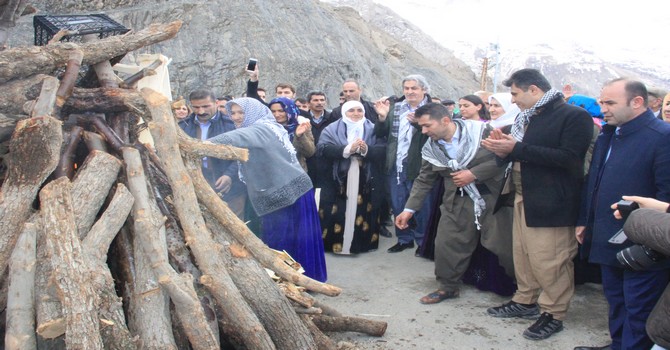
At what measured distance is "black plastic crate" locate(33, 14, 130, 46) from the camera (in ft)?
15.7

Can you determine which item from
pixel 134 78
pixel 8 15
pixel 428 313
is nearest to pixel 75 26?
pixel 8 15

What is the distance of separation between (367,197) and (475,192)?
1.95 meters

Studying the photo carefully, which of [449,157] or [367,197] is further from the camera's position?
[367,197]

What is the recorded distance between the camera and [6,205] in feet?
9.70

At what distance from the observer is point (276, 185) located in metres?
4.98

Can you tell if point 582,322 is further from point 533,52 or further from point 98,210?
point 533,52

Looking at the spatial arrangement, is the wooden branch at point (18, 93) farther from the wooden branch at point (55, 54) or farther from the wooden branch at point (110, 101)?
the wooden branch at point (110, 101)

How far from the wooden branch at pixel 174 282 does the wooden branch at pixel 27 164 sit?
1.67 ft

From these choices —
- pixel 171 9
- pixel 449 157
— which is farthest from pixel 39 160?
pixel 171 9

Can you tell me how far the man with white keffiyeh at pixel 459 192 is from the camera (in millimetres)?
4906

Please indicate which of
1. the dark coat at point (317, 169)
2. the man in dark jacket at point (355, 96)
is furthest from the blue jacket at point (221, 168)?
the man in dark jacket at point (355, 96)

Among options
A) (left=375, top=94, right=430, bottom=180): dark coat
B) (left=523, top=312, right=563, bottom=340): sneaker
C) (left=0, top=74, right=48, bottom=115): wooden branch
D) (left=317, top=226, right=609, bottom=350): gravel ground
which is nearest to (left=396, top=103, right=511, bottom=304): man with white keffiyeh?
(left=317, top=226, right=609, bottom=350): gravel ground

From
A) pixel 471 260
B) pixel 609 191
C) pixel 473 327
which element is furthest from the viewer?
pixel 471 260

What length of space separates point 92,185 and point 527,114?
3165 mm
